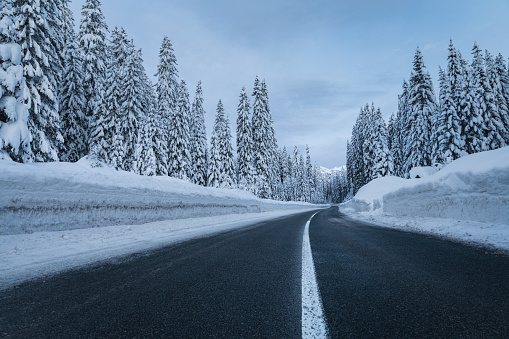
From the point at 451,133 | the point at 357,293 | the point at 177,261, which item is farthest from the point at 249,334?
the point at 451,133

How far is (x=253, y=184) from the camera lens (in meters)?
39.7

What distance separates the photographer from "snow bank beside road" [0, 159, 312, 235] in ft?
19.0

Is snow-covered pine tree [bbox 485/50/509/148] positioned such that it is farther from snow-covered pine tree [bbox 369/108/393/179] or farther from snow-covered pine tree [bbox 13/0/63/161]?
snow-covered pine tree [bbox 13/0/63/161]

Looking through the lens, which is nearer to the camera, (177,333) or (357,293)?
(177,333)

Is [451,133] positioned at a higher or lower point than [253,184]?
higher

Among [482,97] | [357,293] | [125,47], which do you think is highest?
[125,47]

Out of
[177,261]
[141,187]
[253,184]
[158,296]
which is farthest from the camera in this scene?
[253,184]

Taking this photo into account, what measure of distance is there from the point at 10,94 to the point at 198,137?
106 ft

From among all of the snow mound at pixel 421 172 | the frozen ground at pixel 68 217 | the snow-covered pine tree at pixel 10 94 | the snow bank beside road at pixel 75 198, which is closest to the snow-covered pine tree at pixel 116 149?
the snow-covered pine tree at pixel 10 94

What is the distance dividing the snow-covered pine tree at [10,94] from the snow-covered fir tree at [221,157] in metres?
27.6

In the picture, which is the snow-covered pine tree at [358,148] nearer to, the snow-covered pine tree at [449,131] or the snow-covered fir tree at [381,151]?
the snow-covered fir tree at [381,151]

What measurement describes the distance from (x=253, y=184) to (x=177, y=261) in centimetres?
3546

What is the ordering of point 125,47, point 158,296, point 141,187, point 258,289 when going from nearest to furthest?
point 158,296 → point 258,289 → point 141,187 → point 125,47

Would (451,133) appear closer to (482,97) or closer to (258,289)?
(482,97)
